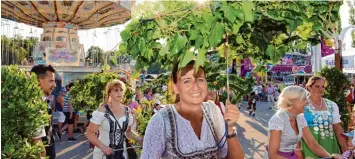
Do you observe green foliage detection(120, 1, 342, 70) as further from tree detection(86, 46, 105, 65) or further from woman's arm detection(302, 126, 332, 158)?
tree detection(86, 46, 105, 65)

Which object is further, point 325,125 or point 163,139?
point 325,125

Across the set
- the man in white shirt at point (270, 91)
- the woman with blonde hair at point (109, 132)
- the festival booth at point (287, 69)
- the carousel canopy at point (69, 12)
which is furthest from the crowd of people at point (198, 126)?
the festival booth at point (287, 69)

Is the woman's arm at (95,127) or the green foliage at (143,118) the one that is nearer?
the woman's arm at (95,127)

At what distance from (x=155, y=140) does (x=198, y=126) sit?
31 cm

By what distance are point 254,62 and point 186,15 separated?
151cm

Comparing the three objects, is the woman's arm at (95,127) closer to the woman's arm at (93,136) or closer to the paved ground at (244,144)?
the woman's arm at (93,136)

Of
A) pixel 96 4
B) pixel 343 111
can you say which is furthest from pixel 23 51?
pixel 343 111

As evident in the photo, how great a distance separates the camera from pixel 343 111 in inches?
275

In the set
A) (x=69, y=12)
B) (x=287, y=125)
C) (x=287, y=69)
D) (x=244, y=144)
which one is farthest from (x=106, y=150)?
(x=287, y=69)

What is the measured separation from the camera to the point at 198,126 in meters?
2.35

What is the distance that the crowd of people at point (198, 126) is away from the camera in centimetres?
223

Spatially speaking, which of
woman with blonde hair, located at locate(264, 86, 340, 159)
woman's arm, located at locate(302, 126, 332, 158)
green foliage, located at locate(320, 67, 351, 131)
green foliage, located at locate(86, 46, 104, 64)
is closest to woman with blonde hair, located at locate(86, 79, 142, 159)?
woman with blonde hair, located at locate(264, 86, 340, 159)

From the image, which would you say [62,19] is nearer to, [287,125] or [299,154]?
[299,154]

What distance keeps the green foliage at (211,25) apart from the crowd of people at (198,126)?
0.23 metres
